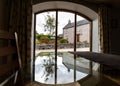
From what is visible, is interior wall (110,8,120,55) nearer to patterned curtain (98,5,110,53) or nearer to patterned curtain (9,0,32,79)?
patterned curtain (98,5,110,53)

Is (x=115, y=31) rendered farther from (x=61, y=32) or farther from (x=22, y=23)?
(x=22, y=23)

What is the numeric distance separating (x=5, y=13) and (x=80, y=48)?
367cm

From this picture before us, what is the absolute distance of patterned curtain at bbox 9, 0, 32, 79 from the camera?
190 inches

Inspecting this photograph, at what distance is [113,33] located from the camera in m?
6.56

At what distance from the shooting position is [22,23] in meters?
4.89

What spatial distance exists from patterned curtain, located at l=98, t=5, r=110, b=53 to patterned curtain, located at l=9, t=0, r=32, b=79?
2605 mm

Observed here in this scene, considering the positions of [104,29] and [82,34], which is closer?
[104,29]

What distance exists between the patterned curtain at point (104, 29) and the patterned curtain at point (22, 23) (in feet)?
8.55

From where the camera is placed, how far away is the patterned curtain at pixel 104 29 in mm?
6055

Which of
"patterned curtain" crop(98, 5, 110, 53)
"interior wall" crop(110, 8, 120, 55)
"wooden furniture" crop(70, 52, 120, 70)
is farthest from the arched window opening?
"wooden furniture" crop(70, 52, 120, 70)

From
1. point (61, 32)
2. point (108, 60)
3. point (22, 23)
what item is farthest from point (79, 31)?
point (108, 60)

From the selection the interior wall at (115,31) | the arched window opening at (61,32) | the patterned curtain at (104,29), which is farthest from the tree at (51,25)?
the interior wall at (115,31)

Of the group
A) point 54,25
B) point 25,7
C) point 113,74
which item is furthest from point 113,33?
point 113,74

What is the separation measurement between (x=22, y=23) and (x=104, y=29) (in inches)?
115
